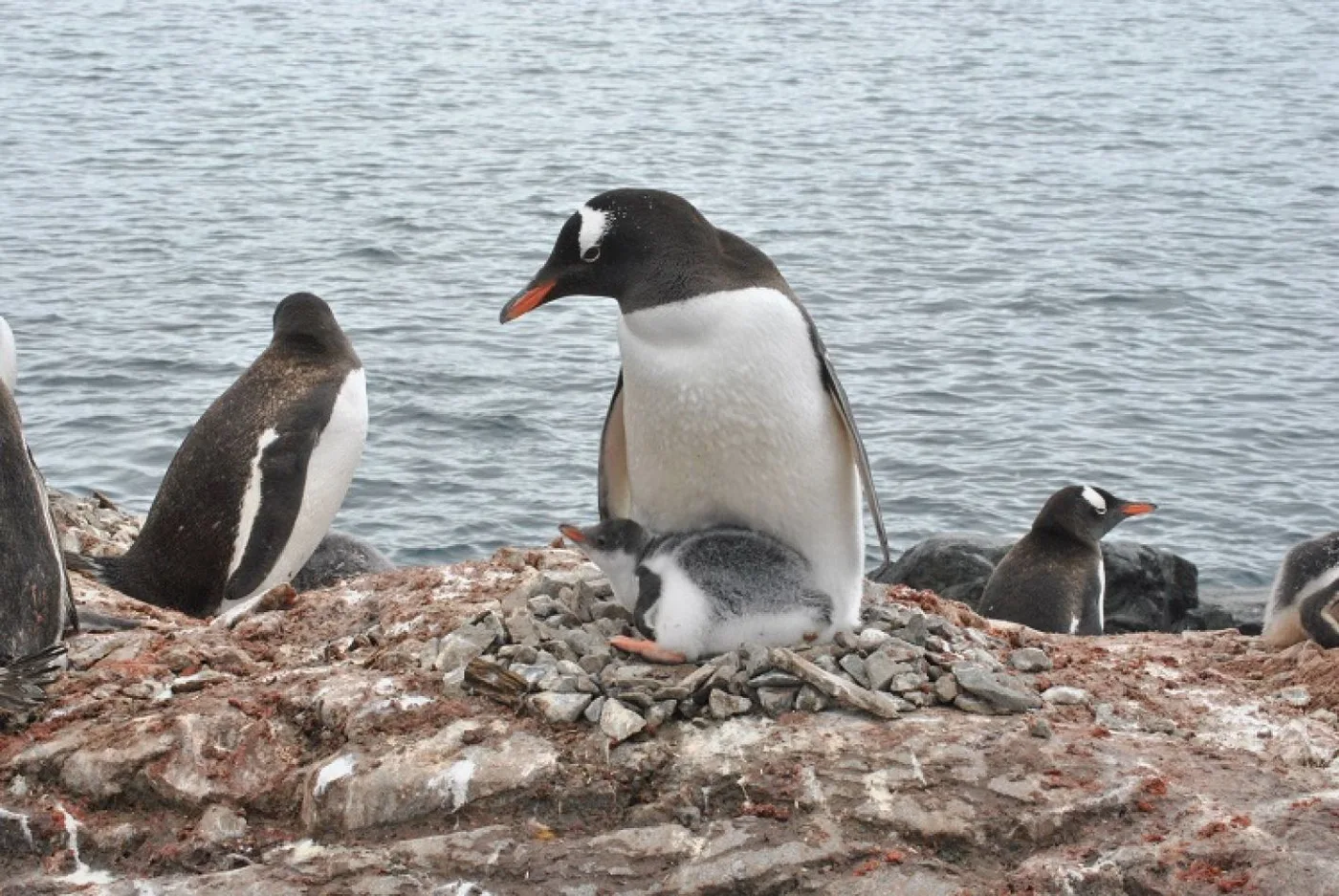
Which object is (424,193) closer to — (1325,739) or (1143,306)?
(1143,306)

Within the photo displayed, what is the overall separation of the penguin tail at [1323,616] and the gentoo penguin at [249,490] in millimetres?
3558

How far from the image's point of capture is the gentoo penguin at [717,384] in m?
4.79

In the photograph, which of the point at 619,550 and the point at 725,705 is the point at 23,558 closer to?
the point at 619,550

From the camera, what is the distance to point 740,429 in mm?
4887

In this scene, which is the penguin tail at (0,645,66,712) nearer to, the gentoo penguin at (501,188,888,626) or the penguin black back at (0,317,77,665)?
the penguin black back at (0,317,77,665)

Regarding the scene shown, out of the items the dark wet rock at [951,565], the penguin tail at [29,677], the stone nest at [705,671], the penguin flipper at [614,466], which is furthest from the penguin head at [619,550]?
the dark wet rock at [951,565]

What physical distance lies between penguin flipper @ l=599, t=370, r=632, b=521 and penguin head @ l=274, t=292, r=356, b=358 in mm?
2476

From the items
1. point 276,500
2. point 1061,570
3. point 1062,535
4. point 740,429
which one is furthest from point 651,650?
point 1062,535

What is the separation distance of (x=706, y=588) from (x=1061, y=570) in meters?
4.20

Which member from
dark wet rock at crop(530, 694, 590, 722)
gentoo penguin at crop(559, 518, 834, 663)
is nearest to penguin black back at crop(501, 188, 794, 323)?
gentoo penguin at crop(559, 518, 834, 663)

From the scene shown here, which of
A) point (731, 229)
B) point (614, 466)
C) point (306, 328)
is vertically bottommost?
point (731, 229)

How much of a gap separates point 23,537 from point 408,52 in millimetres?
30247

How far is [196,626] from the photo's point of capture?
605 centimetres

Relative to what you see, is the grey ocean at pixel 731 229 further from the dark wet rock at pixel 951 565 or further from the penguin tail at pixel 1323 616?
the penguin tail at pixel 1323 616
